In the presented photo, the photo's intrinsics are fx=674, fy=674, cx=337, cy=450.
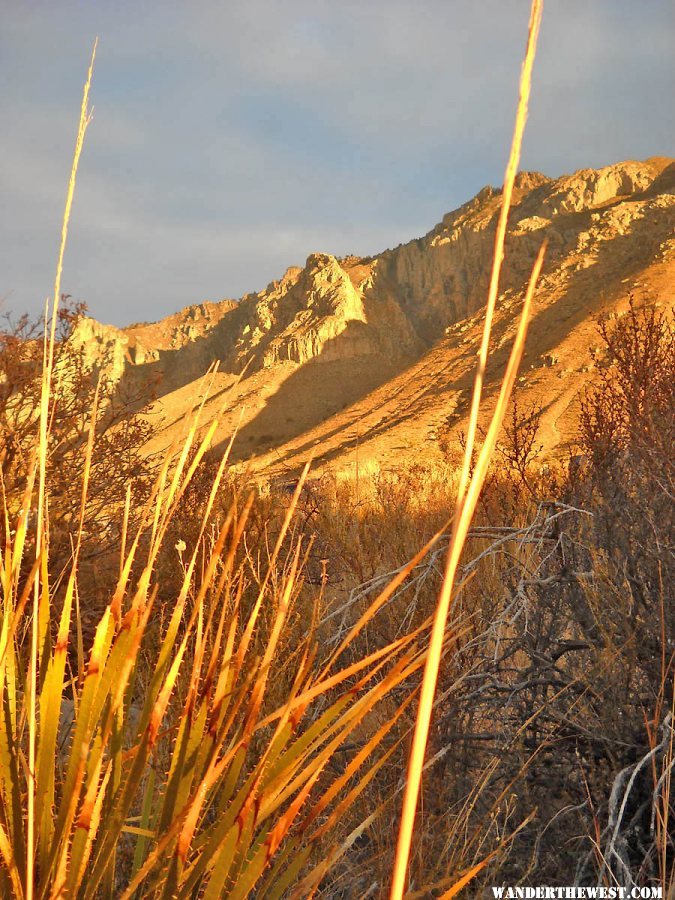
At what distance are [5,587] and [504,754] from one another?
1.74 metres

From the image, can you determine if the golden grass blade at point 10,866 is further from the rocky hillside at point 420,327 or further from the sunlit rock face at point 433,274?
the sunlit rock face at point 433,274

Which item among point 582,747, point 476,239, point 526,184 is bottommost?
point 582,747

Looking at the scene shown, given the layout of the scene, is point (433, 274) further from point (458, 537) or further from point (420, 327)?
point (458, 537)

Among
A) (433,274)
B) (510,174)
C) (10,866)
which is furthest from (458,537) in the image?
(433,274)

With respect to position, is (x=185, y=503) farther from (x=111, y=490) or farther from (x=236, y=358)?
(x=236, y=358)

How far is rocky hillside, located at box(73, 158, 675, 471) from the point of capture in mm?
25141

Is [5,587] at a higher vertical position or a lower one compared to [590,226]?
lower

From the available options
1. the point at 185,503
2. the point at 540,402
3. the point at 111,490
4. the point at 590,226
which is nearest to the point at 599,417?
the point at 185,503

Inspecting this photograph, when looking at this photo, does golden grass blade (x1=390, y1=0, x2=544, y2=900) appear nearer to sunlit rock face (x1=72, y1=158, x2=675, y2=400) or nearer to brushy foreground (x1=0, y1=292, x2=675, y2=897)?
brushy foreground (x1=0, y1=292, x2=675, y2=897)

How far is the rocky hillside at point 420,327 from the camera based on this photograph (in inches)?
990

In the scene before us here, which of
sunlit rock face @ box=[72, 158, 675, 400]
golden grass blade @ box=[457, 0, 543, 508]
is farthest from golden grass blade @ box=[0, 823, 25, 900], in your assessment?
sunlit rock face @ box=[72, 158, 675, 400]

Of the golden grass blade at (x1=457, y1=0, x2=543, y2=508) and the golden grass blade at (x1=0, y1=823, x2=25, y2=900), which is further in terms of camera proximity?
the golden grass blade at (x1=0, y1=823, x2=25, y2=900)

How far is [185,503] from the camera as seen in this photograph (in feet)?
18.0

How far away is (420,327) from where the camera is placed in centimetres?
5284
